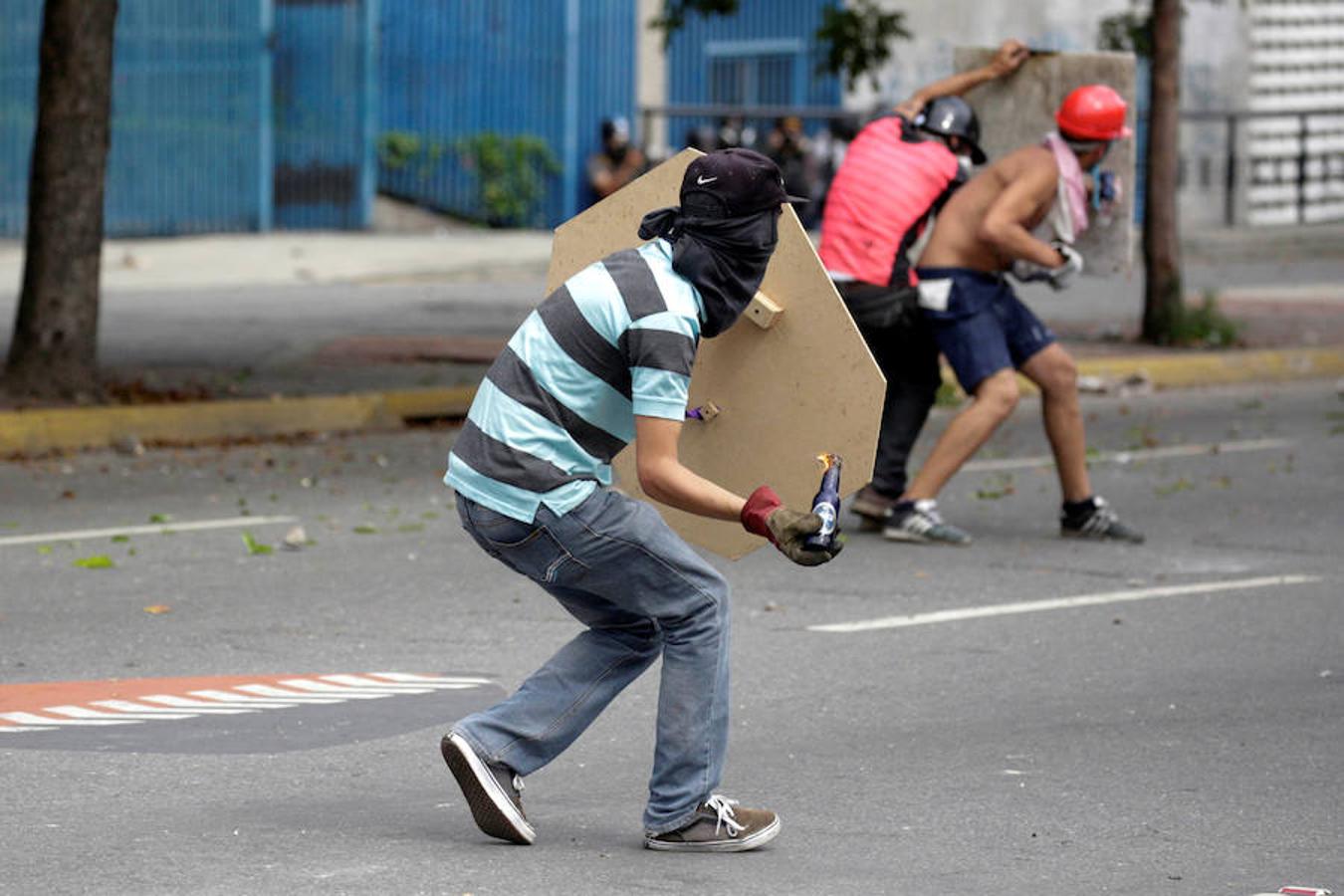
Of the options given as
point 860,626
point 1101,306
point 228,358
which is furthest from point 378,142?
point 860,626

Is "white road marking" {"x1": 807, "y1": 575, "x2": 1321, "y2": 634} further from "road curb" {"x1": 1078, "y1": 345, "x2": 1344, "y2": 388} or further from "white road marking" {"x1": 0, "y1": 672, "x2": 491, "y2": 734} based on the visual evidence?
"road curb" {"x1": 1078, "y1": 345, "x2": 1344, "y2": 388}

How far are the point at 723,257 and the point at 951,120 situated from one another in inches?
181

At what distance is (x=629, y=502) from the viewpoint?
5051 millimetres

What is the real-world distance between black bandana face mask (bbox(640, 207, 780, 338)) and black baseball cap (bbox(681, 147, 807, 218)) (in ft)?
0.06

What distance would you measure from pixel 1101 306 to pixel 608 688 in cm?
1537

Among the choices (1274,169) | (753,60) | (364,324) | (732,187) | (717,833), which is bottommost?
(364,324)

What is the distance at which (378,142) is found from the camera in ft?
88.0

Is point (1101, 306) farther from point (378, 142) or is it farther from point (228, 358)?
point (378, 142)

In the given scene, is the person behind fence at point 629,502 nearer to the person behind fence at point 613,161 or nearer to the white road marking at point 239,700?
the white road marking at point 239,700

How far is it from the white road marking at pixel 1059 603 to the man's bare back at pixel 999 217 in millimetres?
1458

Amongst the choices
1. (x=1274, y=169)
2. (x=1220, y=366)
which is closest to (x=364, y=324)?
(x=1220, y=366)

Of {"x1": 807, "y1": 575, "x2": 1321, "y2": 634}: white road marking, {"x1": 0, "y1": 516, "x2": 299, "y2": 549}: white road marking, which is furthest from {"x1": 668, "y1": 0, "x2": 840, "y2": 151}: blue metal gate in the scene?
{"x1": 807, "y1": 575, "x2": 1321, "y2": 634}: white road marking

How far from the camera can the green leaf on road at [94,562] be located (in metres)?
8.69

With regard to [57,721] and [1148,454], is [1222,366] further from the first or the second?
[57,721]
